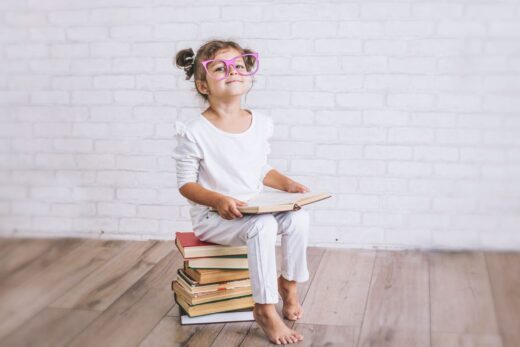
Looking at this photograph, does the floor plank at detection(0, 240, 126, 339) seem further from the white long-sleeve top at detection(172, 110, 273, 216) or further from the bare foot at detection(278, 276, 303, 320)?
the bare foot at detection(278, 276, 303, 320)

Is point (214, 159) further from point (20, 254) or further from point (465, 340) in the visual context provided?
point (20, 254)

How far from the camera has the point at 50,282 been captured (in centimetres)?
274

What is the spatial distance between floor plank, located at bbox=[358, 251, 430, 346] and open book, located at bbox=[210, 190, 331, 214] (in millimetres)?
450

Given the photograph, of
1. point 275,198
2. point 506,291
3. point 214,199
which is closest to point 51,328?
point 214,199

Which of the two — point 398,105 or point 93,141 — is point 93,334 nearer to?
point 93,141

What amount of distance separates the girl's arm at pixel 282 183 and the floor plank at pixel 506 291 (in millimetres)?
770

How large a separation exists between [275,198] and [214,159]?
0.78ft

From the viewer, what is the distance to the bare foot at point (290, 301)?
2361 mm

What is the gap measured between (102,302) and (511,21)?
1.94 metres

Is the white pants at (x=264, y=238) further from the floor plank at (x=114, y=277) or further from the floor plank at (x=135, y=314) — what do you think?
the floor plank at (x=114, y=277)

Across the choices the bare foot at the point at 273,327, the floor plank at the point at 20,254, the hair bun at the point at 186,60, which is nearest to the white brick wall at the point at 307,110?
the floor plank at the point at 20,254

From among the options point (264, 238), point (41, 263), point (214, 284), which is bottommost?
point (41, 263)

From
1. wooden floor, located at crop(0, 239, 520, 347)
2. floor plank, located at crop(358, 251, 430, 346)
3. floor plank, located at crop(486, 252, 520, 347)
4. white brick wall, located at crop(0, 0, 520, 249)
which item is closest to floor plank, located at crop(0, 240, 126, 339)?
wooden floor, located at crop(0, 239, 520, 347)

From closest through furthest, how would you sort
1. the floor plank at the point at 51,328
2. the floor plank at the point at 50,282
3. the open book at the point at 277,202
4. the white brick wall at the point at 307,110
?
the open book at the point at 277,202 < the floor plank at the point at 51,328 < the floor plank at the point at 50,282 < the white brick wall at the point at 307,110
